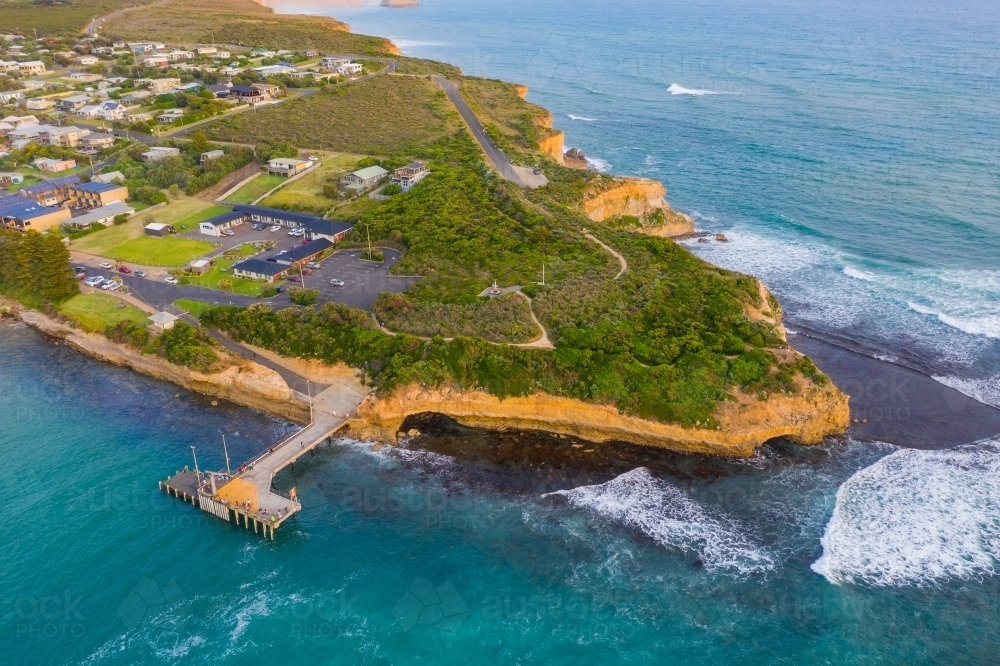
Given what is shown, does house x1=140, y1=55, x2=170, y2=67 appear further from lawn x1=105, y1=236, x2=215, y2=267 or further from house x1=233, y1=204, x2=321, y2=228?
lawn x1=105, y1=236, x2=215, y2=267

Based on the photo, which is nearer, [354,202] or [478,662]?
[478,662]

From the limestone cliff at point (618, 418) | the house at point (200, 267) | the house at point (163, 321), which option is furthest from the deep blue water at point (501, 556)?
the house at point (200, 267)

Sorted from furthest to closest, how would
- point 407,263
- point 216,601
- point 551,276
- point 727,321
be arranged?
point 407,263, point 551,276, point 727,321, point 216,601

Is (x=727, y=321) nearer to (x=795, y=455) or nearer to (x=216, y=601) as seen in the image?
(x=795, y=455)

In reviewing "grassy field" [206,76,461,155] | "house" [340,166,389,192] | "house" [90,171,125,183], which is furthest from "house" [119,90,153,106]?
"house" [340,166,389,192]

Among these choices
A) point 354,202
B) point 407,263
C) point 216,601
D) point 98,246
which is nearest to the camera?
point 216,601

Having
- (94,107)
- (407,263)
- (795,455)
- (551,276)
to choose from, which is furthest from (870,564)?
(94,107)
